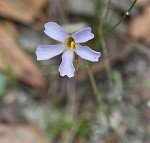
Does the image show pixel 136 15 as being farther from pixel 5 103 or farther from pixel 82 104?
pixel 5 103

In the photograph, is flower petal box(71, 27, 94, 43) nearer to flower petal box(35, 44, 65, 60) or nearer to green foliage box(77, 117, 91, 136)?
flower petal box(35, 44, 65, 60)

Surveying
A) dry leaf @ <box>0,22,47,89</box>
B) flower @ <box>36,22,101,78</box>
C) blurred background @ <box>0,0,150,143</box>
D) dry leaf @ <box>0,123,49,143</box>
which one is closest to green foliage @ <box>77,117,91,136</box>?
blurred background @ <box>0,0,150,143</box>

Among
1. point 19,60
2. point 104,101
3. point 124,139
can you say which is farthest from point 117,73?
point 19,60

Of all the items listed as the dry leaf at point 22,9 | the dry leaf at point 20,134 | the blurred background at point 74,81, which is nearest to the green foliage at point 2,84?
the blurred background at point 74,81

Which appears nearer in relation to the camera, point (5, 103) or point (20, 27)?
point (5, 103)

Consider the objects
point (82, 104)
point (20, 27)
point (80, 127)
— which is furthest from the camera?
point (20, 27)

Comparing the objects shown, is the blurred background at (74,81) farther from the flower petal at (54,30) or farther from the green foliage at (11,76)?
the flower petal at (54,30)
